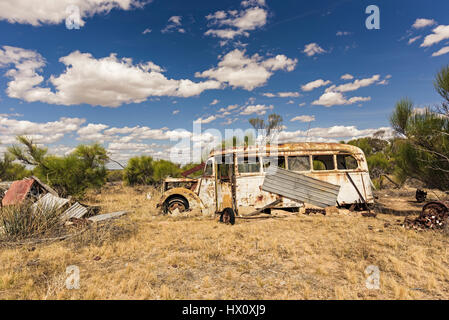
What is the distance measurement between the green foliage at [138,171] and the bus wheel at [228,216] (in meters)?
13.9

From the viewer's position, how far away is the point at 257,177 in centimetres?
802

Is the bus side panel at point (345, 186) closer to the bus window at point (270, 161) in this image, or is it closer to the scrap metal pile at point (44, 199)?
the bus window at point (270, 161)

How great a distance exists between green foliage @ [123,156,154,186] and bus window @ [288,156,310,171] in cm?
1450

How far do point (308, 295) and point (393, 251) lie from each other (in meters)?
2.58

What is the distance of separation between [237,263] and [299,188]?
428cm

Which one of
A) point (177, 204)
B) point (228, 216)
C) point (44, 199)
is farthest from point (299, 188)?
point (44, 199)

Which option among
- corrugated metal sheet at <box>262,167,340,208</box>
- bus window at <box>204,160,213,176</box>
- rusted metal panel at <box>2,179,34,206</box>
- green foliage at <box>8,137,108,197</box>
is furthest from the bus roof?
green foliage at <box>8,137,108,197</box>

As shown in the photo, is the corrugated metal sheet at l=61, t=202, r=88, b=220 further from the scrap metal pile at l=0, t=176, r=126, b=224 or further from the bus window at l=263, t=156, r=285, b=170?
the bus window at l=263, t=156, r=285, b=170

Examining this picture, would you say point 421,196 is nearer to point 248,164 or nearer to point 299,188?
point 299,188

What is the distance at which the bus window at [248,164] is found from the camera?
8.09 m

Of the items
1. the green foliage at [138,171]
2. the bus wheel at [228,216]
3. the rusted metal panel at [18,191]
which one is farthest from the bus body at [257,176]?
the green foliage at [138,171]

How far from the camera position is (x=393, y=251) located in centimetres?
468
